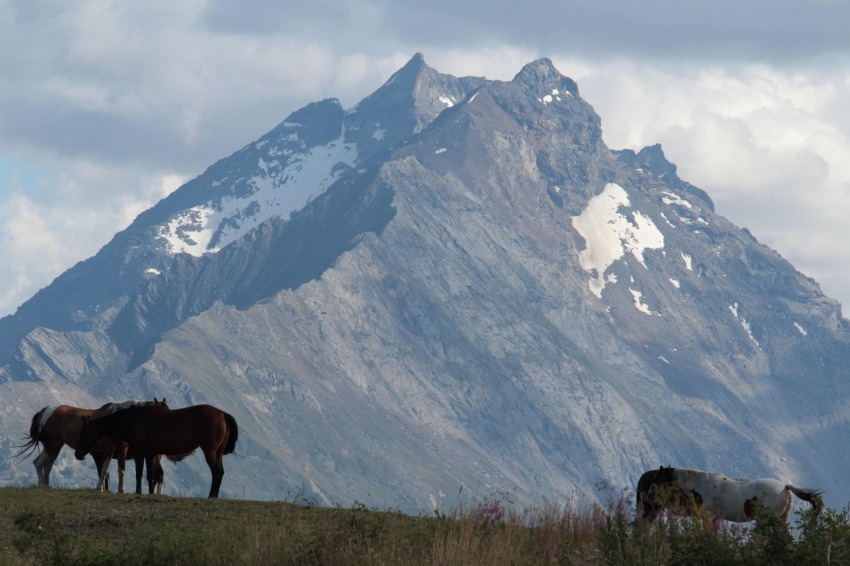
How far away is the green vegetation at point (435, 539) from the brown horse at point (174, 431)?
7.26 metres

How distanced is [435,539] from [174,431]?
16.6 metres

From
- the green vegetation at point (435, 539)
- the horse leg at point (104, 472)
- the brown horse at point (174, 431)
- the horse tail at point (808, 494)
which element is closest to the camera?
the green vegetation at point (435, 539)

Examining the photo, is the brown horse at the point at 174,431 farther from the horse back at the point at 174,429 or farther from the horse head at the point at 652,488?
the horse head at the point at 652,488

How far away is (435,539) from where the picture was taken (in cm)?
2627

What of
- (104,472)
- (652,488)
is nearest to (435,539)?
(652,488)

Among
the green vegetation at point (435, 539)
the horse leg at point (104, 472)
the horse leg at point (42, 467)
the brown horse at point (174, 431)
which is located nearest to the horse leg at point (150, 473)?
the brown horse at point (174, 431)

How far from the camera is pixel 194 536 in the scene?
92.5ft

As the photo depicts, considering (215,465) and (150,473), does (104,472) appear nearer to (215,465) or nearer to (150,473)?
(150,473)

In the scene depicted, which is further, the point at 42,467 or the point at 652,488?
the point at 42,467

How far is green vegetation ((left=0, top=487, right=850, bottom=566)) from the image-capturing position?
78.7 feet

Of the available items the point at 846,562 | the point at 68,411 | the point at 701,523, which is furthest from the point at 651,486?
the point at 68,411

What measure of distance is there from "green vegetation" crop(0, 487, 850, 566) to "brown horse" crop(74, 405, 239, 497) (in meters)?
7.26

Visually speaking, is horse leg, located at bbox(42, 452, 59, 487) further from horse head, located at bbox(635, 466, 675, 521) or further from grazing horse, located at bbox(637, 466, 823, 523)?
grazing horse, located at bbox(637, 466, 823, 523)

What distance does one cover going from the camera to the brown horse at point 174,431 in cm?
4075
